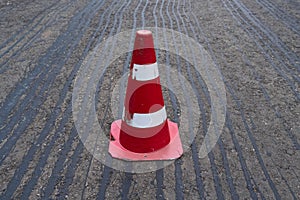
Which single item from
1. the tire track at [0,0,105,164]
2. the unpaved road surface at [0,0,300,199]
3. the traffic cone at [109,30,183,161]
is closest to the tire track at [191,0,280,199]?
the unpaved road surface at [0,0,300,199]

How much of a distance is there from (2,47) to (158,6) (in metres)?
3.29

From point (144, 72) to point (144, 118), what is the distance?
0.36 m

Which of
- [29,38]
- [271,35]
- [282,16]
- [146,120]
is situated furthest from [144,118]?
[282,16]

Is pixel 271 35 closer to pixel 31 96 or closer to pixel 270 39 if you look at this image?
pixel 270 39

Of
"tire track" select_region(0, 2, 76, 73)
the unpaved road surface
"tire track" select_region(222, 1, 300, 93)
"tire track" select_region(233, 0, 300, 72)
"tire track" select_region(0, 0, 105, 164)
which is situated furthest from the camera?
"tire track" select_region(233, 0, 300, 72)

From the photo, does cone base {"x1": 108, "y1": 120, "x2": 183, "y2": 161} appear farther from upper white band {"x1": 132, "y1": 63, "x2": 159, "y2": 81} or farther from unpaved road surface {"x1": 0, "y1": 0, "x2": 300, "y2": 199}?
upper white band {"x1": 132, "y1": 63, "x2": 159, "y2": 81}

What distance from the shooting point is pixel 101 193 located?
86.5 inches

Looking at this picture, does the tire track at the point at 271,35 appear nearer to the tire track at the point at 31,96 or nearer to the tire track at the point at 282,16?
the tire track at the point at 282,16

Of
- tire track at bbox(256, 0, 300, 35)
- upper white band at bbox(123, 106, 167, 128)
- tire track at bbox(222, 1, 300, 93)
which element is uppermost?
upper white band at bbox(123, 106, 167, 128)

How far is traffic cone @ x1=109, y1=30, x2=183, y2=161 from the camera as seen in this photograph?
2.38 metres

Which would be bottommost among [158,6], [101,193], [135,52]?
[158,6]

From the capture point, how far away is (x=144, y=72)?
2.40 metres

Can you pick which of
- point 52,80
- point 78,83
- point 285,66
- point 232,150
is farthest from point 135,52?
point 285,66

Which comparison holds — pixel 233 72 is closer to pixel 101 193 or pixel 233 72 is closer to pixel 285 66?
pixel 285 66
